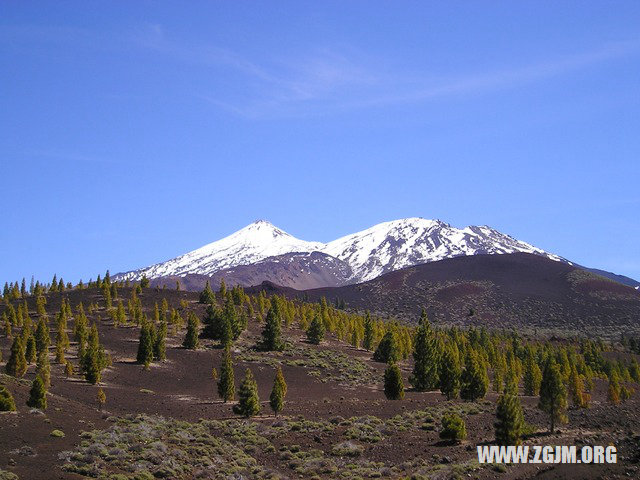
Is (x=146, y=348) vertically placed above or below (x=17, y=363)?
above

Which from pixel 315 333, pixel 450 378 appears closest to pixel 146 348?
pixel 315 333

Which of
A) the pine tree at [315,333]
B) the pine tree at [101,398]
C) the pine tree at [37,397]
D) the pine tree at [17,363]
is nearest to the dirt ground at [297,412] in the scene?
the pine tree at [101,398]

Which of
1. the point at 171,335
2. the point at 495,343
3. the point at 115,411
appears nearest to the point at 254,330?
the point at 171,335

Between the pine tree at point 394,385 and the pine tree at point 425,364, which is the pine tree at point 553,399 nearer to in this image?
the pine tree at point 394,385

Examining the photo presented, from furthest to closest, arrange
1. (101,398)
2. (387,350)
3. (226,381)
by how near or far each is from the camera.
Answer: (387,350), (226,381), (101,398)

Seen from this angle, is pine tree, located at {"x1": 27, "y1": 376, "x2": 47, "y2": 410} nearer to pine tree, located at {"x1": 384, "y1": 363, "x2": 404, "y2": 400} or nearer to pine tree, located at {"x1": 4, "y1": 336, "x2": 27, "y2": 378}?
pine tree, located at {"x1": 4, "y1": 336, "x2": 27, "y2": 378}

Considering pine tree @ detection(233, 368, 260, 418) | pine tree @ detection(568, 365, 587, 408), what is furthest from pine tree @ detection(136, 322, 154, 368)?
pine tree @ detection(568, 365, 587, 408)

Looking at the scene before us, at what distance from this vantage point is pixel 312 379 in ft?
338

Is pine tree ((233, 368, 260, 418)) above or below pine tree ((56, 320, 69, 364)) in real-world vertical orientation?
below

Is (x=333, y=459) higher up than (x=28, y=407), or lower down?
lower down

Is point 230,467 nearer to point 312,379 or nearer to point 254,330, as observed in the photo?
point 312,379

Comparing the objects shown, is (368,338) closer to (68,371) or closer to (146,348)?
(146,348)

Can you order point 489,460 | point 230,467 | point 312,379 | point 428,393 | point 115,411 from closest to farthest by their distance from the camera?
point 230,467 < point 489,460 < point 115,411 < point 428,393 < point 312,379

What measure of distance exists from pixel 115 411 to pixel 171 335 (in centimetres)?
5991
